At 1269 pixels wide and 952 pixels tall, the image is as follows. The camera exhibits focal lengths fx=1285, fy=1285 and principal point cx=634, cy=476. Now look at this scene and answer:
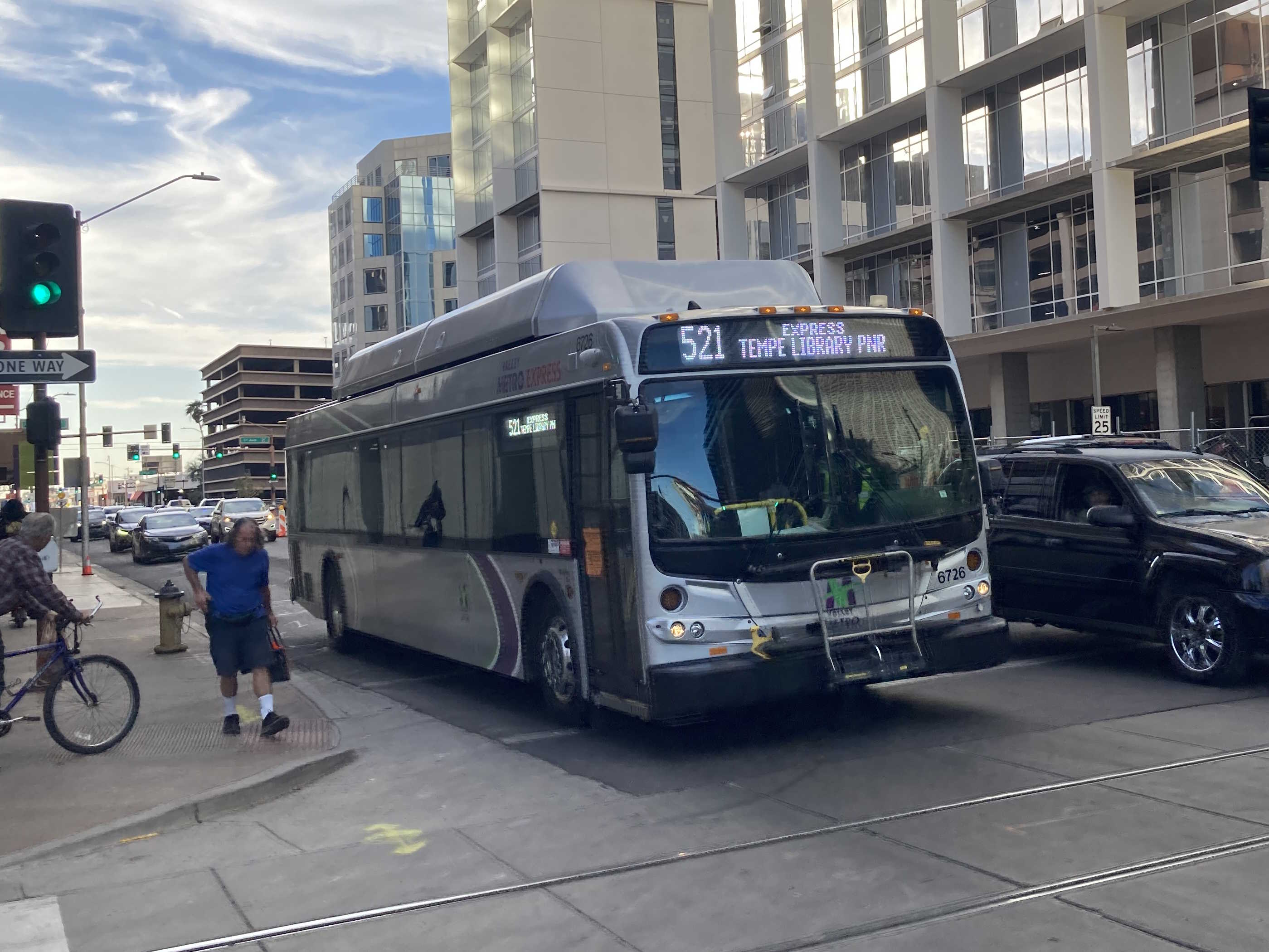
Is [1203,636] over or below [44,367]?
below

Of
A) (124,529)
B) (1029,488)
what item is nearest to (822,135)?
(124,529)

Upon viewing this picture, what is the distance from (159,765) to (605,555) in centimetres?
345

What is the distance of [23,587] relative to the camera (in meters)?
9.31

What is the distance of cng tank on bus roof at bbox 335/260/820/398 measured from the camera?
9828 millimetres

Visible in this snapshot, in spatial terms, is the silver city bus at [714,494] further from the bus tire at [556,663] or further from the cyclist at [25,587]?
the cyclist at [25,587]

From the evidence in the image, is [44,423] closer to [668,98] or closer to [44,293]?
[44,293]

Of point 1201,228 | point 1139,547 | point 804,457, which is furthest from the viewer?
point 1201,228

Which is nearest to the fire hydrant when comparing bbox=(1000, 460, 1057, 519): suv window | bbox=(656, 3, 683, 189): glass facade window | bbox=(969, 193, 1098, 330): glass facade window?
bbox=(1000, 460, 1057, 519): suv window

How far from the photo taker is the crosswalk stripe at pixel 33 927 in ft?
17.6

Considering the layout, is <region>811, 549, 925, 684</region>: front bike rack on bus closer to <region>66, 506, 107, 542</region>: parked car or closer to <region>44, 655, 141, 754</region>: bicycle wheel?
<region>44, 655, 141, 754</region>: bicycle wheel

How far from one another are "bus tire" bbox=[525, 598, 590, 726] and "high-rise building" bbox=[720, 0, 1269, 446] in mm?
24061

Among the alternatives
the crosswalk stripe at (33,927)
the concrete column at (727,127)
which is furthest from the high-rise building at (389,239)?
the crosswalk stripe at (33,927)

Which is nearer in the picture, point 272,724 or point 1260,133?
point 272,724

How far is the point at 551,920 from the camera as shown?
5414 mm
